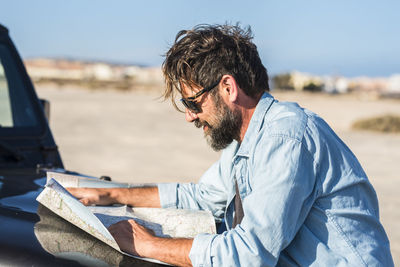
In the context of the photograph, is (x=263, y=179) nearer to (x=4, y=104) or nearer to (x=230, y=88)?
(x=230, y=88)

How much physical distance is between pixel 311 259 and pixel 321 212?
0.51 ft

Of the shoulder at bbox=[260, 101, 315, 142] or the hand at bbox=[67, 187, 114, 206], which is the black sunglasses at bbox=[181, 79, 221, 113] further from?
the hand at bbox=[67, 187, 114, 206]

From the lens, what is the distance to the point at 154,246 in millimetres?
1829

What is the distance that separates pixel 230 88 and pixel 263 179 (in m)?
0.41

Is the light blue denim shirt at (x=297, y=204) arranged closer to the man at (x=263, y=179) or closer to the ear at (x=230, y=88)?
the man at (x=263, y=179)

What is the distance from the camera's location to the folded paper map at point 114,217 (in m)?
1.84

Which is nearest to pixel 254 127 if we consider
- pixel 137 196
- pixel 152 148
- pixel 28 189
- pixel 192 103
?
pixel 192 103

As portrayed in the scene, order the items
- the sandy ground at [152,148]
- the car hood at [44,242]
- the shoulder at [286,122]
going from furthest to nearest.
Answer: the sandy ground at [152,148] < the shoulder at [286,122] < the car hood at [44,242]

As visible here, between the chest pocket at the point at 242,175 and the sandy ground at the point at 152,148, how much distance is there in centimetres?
391

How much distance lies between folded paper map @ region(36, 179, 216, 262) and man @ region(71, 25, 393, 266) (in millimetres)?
88

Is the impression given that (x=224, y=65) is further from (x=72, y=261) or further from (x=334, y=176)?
(x=72, y=261)

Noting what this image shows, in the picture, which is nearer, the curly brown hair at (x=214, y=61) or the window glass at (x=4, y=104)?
the curly brown hair at (x=214, y=61)

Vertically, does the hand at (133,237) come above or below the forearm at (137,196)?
above

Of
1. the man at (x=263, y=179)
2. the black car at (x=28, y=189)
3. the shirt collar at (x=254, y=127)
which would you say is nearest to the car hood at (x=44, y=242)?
the black car at (x=28, y=189)
